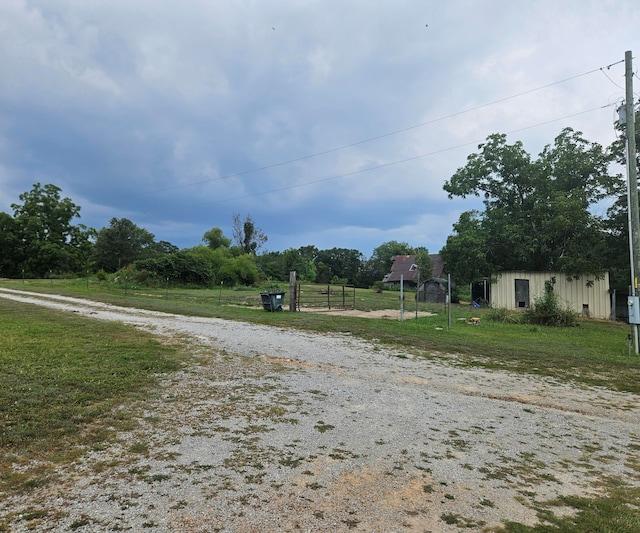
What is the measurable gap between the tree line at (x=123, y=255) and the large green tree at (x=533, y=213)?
2730 centimetres

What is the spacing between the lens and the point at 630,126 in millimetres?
9703

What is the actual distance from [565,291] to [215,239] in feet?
211

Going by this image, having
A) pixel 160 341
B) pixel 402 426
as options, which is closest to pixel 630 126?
pixel 402 426

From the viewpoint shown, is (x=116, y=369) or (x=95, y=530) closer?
(x=95, y=530)

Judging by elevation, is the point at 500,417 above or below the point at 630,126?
below

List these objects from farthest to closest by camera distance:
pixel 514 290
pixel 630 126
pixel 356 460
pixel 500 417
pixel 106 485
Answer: pixel 514 290 < pixel 630 126 < pixel 500 417 < pixel 356 460 < pixel 106 485

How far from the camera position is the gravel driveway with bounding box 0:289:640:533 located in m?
2.38

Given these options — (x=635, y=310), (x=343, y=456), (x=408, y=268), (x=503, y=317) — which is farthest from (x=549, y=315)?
(x=408, y=268)

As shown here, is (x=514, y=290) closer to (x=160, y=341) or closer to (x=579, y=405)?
(x=579, y=405)

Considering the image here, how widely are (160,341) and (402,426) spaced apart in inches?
252

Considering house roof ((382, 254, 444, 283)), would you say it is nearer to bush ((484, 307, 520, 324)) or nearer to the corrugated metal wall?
the corrugated metal wall

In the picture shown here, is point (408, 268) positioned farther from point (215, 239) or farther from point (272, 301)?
point (272, 301)

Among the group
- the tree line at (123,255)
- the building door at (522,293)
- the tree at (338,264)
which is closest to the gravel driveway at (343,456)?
the building door at (522,293)

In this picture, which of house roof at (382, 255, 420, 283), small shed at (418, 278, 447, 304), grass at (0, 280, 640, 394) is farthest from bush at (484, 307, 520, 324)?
house roof at (382, 255, 420, 283)
